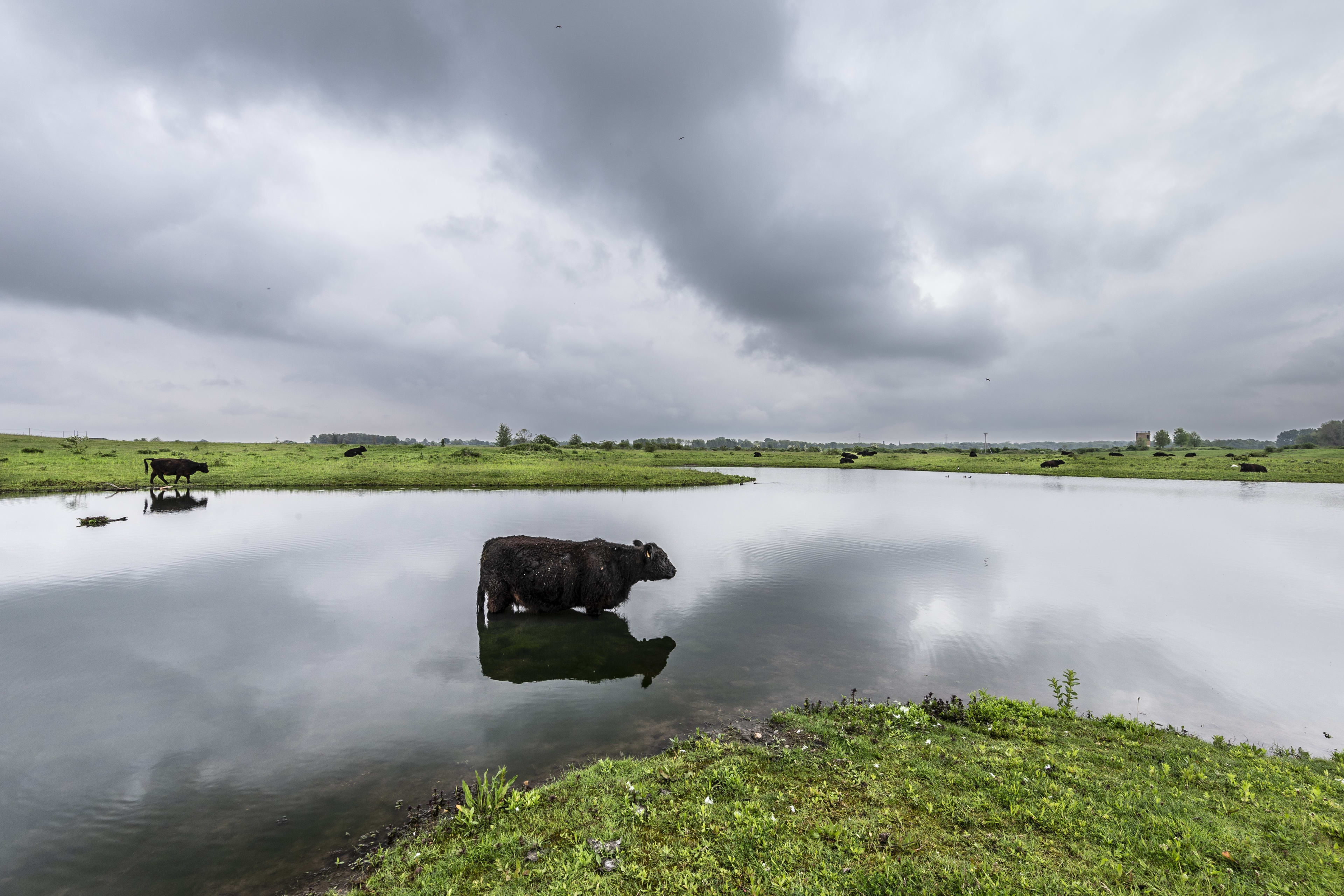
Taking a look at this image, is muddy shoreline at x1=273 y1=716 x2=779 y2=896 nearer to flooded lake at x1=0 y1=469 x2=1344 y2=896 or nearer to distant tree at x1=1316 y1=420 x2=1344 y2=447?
flooded lake at x1=0 y1=469 x2=1344 y2=896

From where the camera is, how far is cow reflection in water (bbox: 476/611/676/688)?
10188 millimetres

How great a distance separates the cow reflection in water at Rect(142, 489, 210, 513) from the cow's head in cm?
2875

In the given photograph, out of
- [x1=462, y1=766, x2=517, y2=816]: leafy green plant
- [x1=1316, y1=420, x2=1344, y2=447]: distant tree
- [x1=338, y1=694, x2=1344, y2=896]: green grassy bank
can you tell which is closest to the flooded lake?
[x1=462, y1=766, x2=517, y2=816]: leafy green plant

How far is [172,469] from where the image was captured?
38312mm

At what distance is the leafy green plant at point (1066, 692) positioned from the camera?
27.8ft

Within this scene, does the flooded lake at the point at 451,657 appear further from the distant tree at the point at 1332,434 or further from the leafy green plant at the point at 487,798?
the distant tree at the point at 1332,434

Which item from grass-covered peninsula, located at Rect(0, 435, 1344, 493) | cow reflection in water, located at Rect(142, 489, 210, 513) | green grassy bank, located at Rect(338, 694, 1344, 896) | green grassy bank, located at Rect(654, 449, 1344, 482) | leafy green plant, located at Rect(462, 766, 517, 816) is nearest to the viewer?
green grassy bank, located at Rect(338, 694, 1344, 896)

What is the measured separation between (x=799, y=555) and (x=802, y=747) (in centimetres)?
1302

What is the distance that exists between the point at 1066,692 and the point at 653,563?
986 cm

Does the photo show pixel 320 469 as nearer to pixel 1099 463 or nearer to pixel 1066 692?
pixel 1066 692

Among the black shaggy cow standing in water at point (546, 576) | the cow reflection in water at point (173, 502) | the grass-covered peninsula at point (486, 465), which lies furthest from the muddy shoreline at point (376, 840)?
the grass-covered peninsula at point (486, 465)

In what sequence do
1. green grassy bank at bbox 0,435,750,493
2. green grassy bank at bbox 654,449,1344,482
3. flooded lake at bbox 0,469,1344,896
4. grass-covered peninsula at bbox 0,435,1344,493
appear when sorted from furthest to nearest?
green grassy bank at bbox 654,449,1344,482, grass-covered peninsula at bbox 0,435,1344,493, green grassy bank at bbox 0,435,750,493, flooded lake at bbox 0,469,1344,896

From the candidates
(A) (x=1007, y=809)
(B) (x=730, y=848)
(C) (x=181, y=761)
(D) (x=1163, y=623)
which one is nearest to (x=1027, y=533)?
(D) (x=1163, y=623)

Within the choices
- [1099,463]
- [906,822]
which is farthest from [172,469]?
[1099,463]
